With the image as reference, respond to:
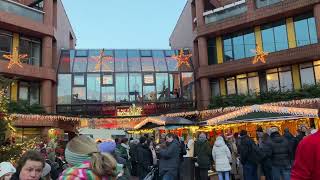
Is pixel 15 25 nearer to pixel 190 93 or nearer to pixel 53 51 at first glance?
pixel 53 51

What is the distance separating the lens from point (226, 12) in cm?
3092

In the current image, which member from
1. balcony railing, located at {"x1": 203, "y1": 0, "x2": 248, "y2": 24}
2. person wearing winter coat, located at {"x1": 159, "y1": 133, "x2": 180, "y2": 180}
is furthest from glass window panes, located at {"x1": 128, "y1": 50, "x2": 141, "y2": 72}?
person wearing winter coat, located at {"x1": 159, "y1": 133, "x2": 180, "y2": 180}

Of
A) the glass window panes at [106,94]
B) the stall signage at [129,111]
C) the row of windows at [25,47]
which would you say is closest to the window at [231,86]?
the stall signage at [129,111]

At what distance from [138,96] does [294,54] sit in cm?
1318

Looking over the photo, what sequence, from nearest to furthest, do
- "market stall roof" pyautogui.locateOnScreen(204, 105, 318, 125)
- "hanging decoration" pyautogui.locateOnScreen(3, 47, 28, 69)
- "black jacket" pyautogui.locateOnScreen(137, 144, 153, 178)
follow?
1. "black jacket" pyautogui.locateOnScreen(137, 144, 153, 178)
2. "market stall roof" pyautogui.locateOnScreen(204, 105, 318, 125)
3. "hanging decoration" pyautogui.locateOnScreen(3, 47, 28, 69)

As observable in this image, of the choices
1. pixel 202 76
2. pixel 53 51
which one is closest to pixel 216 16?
pixel 202 76

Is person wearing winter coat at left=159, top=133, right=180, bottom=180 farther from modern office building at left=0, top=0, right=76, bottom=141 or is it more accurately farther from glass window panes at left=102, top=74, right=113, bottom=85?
glass window panes at left=102, top=74, right=113, bottom=85

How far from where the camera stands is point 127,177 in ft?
19.8

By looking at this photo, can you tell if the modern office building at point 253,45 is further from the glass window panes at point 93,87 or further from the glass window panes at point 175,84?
the glass window panes at point 93,87

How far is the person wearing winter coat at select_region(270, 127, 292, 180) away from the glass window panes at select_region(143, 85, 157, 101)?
2295cm

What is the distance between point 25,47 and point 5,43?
1796 mm

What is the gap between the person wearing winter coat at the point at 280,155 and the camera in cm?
1048

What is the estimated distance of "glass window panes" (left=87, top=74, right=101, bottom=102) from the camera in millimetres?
33094

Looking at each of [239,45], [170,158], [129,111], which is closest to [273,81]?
[239,45]
